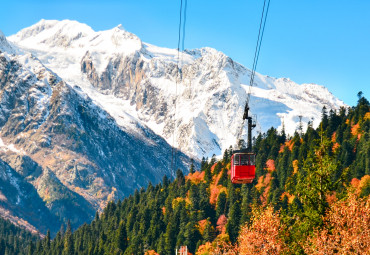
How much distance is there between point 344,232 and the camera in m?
68.8

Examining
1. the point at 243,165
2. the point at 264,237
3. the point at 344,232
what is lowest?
the point at 344,232

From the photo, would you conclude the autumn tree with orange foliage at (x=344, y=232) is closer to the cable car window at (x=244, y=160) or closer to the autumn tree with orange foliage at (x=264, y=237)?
the autumn tree with orange foliage at (x=264, y=237)

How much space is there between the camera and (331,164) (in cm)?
8000

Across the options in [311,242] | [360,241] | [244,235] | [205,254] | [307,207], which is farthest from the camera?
[205,254]

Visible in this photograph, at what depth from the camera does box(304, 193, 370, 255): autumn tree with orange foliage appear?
67625mm

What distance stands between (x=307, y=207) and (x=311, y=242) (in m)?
7.37

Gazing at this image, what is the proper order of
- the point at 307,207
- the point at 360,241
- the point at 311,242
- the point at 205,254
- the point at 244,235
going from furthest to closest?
the point at 205,254
the point at 244,235
the point at 307,207
the point at 311,242
the point at 360,241

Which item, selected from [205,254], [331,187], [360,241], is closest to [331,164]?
[331,187]

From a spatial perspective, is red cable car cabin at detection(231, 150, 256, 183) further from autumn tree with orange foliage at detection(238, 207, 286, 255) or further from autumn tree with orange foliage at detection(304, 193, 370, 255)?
autumn tree with orange foliage at detection(304, 193, 370, 255)

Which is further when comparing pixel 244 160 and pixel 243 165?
pixel 244 160

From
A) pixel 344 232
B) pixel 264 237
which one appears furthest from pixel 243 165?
pixel 344 232

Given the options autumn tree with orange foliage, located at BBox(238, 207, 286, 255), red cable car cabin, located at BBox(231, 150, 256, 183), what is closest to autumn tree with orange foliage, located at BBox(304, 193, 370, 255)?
autumn tree with orange foliage, located at BBox(238, 207, 286, 255)

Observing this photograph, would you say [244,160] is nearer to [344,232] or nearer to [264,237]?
[264,237]

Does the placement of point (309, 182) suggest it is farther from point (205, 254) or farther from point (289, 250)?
point (205, 254)
